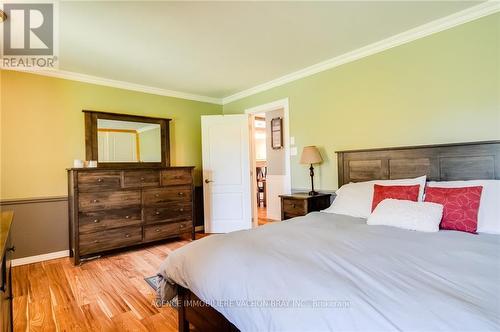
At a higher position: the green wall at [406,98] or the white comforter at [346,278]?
the green wall at [406,98]

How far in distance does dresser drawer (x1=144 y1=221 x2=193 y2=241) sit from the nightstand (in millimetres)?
1554

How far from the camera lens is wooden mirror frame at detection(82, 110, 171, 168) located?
11.3 feet

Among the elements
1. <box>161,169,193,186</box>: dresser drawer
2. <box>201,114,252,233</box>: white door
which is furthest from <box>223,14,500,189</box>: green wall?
<box>161,169,193,186</box>: dresser drawer

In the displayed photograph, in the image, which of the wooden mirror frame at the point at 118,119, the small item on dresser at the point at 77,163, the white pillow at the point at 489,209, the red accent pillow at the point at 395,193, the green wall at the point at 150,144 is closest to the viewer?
the white pillow at the point at 489,209

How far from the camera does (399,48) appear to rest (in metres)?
2.64

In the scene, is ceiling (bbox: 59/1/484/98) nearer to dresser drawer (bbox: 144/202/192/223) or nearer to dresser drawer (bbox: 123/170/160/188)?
dresser drawer (bbox: 123/170/160/188)

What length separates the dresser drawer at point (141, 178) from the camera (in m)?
3.33

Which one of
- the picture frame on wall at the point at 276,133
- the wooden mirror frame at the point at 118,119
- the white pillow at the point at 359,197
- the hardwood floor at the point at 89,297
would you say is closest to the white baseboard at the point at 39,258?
the hardwood floor at the point at 89,297

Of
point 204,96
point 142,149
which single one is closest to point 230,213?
point 142,149

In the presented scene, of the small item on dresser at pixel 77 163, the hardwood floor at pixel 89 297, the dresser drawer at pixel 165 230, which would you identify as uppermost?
the small item on dresser at pixel 77 163

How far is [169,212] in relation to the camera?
145 inches

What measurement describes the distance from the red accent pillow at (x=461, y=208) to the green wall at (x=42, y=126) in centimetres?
397

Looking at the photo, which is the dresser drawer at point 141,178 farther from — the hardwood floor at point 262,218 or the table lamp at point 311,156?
the hardwood floor at point 262,218

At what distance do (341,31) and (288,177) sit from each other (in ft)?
6.50
